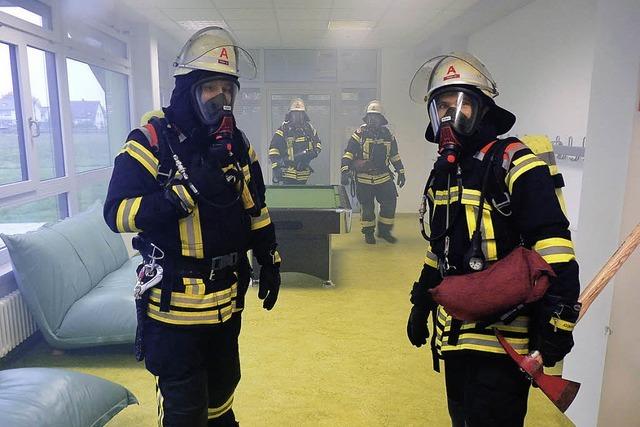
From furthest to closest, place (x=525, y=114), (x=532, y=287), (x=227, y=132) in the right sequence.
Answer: (x=525, y=114)
(x=227, y=132)
(x=532, y=287)

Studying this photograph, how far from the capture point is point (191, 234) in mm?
1680

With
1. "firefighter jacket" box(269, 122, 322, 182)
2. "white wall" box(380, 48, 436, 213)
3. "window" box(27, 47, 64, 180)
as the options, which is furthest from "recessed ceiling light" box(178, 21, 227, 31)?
"white wall" box(380, 48, 436, 213)

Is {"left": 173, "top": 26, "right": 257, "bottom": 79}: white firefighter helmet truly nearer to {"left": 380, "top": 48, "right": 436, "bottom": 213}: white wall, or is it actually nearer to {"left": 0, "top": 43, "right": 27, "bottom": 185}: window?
{"left": 0, "top": 43, "right": 27, "bottom": 185}: window

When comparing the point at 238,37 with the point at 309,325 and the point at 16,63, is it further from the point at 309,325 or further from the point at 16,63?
the point at 309,325

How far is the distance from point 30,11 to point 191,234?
10.7 ft

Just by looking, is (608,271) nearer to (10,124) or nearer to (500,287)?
(500,287)

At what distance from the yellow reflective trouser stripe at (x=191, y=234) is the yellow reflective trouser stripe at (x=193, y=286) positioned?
9cm

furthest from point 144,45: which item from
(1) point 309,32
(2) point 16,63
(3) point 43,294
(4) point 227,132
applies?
(4) point 227,132

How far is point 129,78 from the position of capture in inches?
235

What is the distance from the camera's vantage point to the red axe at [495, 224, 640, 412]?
1433 millimetres

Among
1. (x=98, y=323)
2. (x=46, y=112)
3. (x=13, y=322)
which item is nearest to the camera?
(x=13, y=322)

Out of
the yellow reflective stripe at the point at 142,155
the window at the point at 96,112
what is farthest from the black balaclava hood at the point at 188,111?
the window at the point at 96,112

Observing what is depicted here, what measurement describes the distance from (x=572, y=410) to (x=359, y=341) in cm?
141

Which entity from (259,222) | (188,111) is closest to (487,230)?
(259,222)
